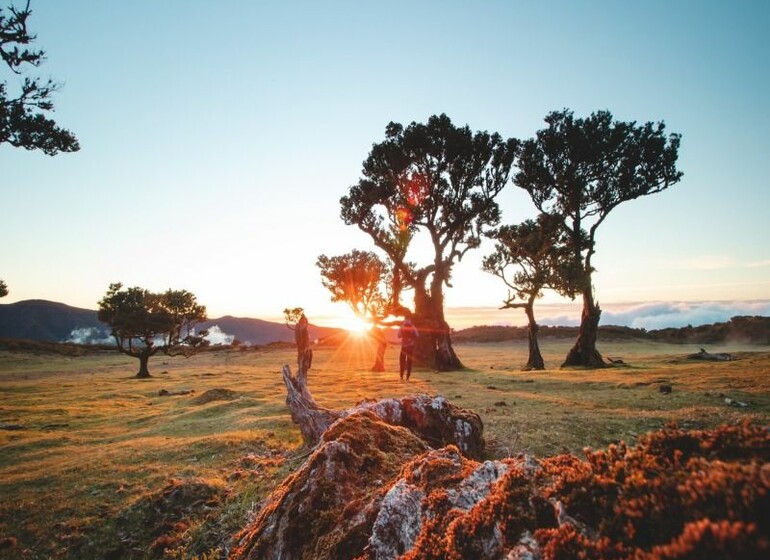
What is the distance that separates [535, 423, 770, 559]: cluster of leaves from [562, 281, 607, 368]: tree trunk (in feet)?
118

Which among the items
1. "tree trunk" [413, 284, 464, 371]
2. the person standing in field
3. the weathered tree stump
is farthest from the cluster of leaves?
"tree trunk" [413, 284, 464, 371]

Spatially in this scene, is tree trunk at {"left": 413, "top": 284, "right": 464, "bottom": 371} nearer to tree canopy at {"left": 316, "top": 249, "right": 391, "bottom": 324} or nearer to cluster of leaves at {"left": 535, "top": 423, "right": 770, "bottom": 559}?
tree canopy at {"left": 316, "top": 249, "right": 391, "bottom": 324}

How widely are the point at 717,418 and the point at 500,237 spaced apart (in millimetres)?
29562

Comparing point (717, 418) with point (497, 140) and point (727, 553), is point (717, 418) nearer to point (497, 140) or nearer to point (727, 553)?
point (727, 553)

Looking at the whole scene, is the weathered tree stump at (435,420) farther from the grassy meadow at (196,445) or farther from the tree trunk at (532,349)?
the tree trunk at (532,349)

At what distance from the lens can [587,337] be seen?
3525 centimetres

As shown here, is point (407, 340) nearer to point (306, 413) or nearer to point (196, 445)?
point (306, 413)

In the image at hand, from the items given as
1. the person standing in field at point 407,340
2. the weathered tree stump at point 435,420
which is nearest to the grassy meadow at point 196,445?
the weathered tree stump at point 435,420

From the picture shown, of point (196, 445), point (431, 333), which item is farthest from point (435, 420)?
point (431, 333)

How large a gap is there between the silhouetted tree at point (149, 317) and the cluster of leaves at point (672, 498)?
162ft

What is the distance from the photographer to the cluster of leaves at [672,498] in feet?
4.90

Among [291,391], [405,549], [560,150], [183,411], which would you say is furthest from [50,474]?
[560,150]

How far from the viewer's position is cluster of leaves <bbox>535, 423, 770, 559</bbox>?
1492 mm

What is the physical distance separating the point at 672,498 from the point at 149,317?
5358 centimetres
